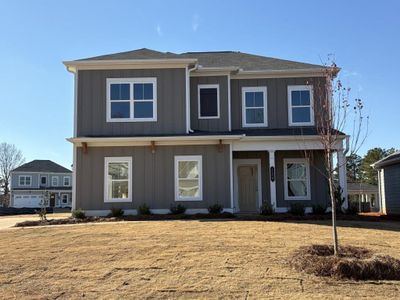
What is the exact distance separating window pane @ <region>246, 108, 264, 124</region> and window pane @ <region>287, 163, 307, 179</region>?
89.0 inches

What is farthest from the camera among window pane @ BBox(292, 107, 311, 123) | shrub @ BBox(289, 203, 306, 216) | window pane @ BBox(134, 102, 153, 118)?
window pane @ BBox(292, 107, 311, 123)

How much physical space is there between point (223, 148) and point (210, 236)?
7.05m

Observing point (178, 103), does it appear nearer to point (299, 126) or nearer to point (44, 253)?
point (299, 126)

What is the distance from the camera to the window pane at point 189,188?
55.5ft

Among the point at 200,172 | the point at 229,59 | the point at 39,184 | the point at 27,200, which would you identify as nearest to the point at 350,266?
the point at 200,172

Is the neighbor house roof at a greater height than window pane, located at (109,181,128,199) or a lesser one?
greater

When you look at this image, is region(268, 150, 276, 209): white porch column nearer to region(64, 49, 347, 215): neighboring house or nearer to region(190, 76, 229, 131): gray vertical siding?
region(64, 49, 347, 215): neighboring house

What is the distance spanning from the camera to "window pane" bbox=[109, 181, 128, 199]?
16969mm

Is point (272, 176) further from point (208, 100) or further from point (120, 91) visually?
point (120, 91)

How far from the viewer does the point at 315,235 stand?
10.6 m

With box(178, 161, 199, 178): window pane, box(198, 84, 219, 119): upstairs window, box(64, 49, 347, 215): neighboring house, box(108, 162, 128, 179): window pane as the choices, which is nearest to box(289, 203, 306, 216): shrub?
box(64, 49, 347, 215): neighboring house

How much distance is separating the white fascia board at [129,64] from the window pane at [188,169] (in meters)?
3.76

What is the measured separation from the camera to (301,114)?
1880cm

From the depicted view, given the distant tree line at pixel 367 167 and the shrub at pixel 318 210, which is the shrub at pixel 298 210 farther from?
the distant tree line at pixel 367 167
